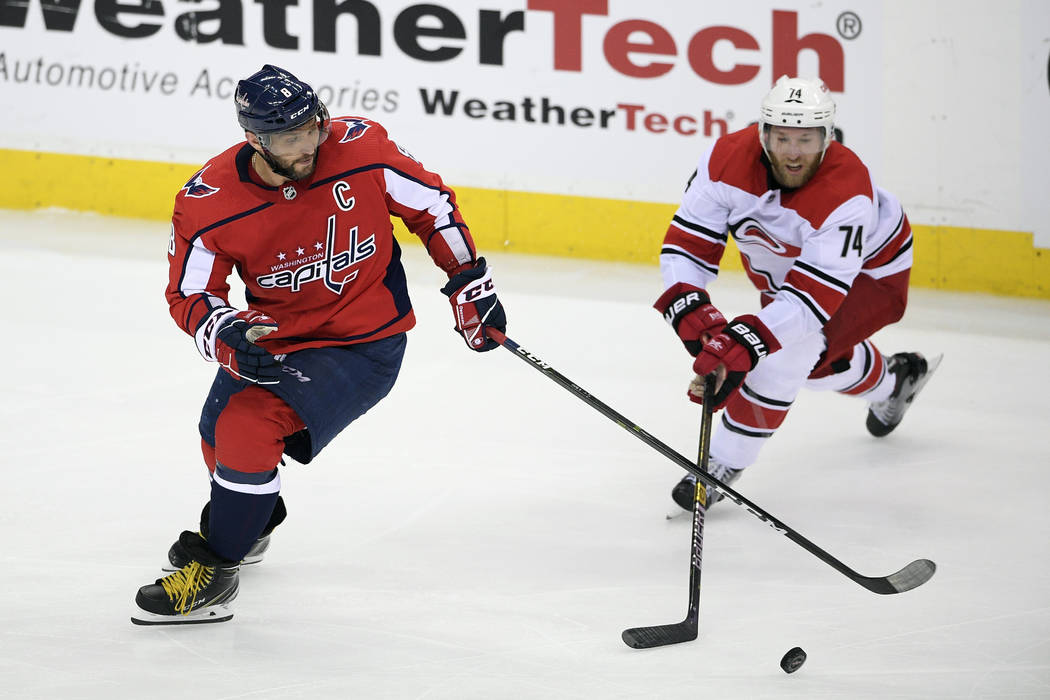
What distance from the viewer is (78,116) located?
20.0 feet

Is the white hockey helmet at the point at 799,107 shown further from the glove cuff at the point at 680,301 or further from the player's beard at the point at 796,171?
the glove cuff at the point at 680,301

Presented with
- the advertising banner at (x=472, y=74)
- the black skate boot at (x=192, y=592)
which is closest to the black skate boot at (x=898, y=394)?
the advertising banner at (x=472, y=74)

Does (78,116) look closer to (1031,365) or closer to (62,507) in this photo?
(62,507)

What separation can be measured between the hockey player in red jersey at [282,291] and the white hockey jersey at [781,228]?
595mm

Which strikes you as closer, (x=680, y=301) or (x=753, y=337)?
(x=753, y=337)

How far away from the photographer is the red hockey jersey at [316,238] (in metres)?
2.60

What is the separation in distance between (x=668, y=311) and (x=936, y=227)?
8.43 ft

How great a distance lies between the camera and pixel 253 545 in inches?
110

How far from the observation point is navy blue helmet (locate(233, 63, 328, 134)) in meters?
2.48

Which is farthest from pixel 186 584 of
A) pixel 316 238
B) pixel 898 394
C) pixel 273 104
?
pixel 898 394

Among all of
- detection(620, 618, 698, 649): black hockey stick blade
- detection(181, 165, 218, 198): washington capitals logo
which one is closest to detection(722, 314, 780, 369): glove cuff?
detection(620, 618, 698, 649): black hockey stick blade

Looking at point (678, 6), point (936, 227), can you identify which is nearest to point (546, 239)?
point (678, 6)

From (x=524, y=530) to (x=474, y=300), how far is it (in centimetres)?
65

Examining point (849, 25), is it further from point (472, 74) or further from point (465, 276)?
point (465, 276)
